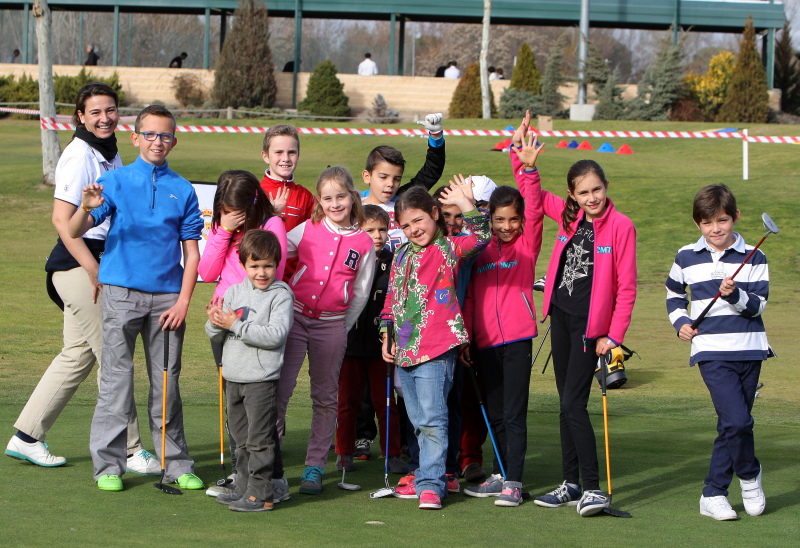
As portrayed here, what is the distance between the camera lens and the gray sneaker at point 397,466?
5445mm

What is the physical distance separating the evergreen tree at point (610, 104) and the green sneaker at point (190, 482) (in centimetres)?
2855

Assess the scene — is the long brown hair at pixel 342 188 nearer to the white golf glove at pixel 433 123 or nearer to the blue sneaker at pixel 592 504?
the white golf glove at pixel 433 123

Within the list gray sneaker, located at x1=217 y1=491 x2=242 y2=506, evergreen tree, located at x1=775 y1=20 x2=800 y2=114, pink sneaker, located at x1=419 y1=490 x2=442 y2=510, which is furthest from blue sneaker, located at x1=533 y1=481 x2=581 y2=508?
evergreen tree, located at x1=775 y1=20 x2=800 y2=114

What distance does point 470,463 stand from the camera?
5.34 meters

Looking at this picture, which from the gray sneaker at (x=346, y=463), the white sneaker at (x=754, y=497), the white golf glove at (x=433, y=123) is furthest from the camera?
the white golf glove at (x=433, y=123)

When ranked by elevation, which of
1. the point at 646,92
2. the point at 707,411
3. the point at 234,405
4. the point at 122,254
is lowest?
the point at 707,411

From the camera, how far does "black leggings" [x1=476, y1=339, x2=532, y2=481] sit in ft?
16.0

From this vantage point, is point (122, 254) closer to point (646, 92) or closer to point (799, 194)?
point (799, 194)

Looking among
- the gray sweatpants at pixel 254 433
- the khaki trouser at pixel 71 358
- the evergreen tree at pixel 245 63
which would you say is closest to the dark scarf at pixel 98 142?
the khaki trouser at pixel 71 358

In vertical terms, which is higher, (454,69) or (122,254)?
(454,69)

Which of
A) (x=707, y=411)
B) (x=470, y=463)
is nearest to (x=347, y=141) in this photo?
(x=707, y=411)

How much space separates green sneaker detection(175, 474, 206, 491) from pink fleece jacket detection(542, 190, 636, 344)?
221cm

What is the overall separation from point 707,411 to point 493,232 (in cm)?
334

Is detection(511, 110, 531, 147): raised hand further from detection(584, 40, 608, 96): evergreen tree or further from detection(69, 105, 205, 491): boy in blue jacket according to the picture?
detection(584, 40, 608, 96): evergreen tree
